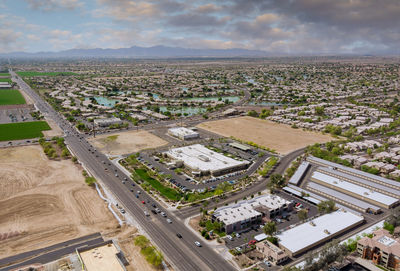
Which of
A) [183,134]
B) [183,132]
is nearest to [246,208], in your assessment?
[183,134]

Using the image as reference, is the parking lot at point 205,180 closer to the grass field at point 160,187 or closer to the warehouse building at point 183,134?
the grass field at point 160,187

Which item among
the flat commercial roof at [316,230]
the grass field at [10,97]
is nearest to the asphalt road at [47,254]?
the flat commercial roof at [316,230]

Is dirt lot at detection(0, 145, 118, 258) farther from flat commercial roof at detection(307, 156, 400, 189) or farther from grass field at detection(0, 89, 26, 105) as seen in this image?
grass field at detection(0, 89, 26, 105)

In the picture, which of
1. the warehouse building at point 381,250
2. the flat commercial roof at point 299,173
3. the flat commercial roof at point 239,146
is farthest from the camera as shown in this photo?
the flat commercial roof at point 239,146

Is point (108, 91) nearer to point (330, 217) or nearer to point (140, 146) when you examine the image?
point (140, 146)

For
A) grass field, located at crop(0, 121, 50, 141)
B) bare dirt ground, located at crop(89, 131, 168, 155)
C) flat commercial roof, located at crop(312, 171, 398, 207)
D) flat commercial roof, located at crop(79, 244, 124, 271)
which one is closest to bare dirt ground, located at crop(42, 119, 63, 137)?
grass field, located at crop(0, 121, 50, 141)

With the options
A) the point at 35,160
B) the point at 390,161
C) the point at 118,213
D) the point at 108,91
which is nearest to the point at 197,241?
the point at 118,213
